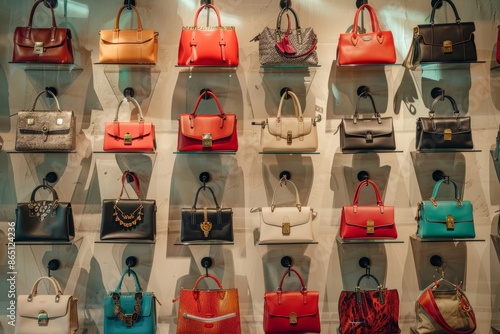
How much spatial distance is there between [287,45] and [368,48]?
0.58m

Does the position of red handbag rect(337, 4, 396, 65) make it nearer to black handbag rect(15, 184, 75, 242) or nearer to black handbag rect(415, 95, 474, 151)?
black handbag rect(415, 95, 474, 151)

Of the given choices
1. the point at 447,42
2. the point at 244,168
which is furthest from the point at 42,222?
the point at 447,42

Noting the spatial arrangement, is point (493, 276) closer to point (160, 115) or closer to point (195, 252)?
point (195, 252)

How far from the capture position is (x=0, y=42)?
4129 millimetres

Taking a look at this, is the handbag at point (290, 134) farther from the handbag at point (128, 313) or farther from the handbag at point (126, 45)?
the handbag at point (128, 313)

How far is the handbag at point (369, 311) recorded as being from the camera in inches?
149

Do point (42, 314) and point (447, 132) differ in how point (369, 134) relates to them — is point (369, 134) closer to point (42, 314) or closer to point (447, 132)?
point (447, 132)

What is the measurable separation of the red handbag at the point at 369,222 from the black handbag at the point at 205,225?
0.84 metres

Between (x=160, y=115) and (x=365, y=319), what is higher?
(x=160, y=115)

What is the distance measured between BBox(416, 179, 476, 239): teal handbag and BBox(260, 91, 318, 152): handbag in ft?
3.08

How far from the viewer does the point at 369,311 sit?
381 cm

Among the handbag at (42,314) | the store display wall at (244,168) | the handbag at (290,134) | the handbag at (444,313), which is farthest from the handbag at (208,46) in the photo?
the handbag at (444,313)

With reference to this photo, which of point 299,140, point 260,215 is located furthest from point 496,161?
point 260,215

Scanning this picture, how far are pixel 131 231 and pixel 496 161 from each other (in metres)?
2.81
